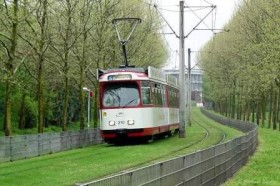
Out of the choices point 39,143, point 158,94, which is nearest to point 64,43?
point 158,94

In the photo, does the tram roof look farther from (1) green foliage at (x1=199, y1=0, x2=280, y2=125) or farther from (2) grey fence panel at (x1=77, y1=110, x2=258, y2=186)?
(2) grey fence panel at (x1=77, y1=110, x2=258, y2=186)

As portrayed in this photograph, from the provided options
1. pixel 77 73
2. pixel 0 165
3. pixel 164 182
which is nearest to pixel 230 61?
pixel 77 73

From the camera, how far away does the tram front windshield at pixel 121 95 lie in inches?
1097

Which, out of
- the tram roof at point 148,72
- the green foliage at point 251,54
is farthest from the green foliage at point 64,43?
the green foliage at point 251,54

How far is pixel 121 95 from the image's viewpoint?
27953mm

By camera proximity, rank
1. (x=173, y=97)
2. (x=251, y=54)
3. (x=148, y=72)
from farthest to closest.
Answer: (x=251, y=54) < (x=173, y=97) < (x=148, y=72)

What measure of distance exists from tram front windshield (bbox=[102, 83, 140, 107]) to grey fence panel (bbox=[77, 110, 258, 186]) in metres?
8.45

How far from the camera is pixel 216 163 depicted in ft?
47.8

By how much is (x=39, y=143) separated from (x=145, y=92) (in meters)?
6.19

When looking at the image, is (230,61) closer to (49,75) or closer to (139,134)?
(49,75)

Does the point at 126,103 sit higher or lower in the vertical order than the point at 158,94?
lower

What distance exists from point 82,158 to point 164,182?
12350mm

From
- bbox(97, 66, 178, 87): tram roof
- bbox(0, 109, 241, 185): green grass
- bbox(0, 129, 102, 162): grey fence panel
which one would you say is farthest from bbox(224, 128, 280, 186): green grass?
bbox(0, 129, 102, 162): grey fence panel

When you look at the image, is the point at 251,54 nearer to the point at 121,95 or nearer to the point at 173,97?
the point at 173,97
